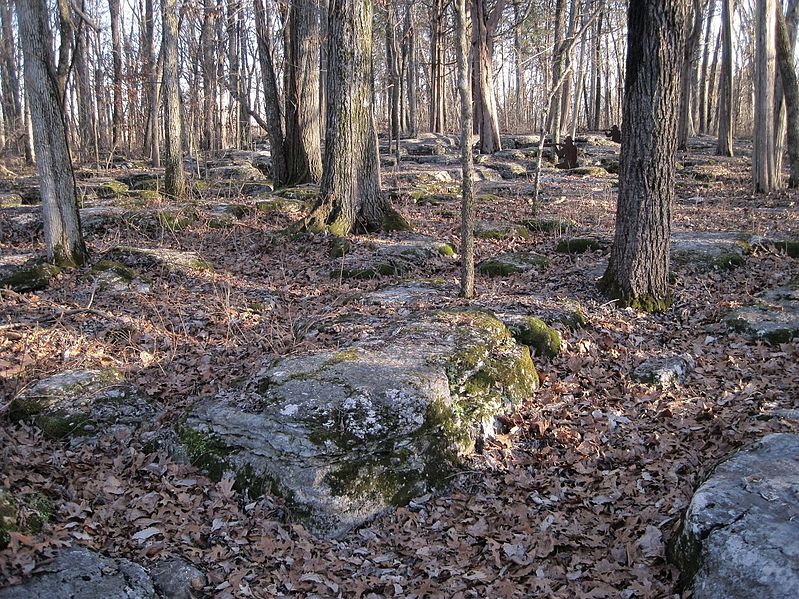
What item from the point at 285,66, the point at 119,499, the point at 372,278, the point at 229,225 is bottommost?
the point at 119,499

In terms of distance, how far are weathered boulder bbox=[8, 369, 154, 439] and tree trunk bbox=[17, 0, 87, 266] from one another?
3.87m

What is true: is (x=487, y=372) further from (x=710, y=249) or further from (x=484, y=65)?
(x=484, y=65)

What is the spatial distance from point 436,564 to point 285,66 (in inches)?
530

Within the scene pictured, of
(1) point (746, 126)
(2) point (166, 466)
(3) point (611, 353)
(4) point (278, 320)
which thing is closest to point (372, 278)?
(4) point (278, 320)

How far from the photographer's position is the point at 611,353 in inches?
252

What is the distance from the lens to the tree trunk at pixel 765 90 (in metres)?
13.7

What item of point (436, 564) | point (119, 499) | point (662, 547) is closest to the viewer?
point (662, 547)

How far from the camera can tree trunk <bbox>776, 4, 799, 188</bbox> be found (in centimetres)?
1416

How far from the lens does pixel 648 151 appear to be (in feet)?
22.0

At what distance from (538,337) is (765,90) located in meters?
11.7

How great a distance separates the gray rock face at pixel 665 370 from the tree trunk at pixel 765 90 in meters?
10.9

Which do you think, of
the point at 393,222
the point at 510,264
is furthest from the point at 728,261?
the point at 393,222

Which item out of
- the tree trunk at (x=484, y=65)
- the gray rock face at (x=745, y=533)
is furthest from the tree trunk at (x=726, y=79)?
the gray rock face at (x=745, y=533)

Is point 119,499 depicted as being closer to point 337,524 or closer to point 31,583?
point 31,583
